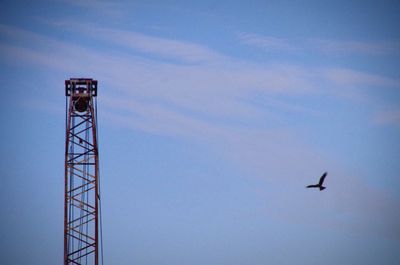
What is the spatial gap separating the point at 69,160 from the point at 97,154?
8.12ft

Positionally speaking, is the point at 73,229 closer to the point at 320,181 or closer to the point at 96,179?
the point at 96,179

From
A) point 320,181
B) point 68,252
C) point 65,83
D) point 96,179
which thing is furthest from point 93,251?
point 320,181

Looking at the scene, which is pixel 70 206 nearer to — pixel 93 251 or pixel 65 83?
pixel 93 251

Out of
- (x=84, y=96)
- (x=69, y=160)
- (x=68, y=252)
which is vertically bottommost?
(x=68, y=252)

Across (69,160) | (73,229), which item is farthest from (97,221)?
(69,160)

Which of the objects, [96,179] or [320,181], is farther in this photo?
[96,179]

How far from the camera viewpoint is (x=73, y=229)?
50344 millimetres

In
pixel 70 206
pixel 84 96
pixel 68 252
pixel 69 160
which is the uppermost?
pixel 84 96

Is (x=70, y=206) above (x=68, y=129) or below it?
below

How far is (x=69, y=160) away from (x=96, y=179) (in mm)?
2918

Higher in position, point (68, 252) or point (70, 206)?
point (70, 206)

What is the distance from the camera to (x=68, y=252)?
5038cm

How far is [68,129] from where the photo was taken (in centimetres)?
4975

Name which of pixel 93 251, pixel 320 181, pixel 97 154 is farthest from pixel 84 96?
pixel 320 181
